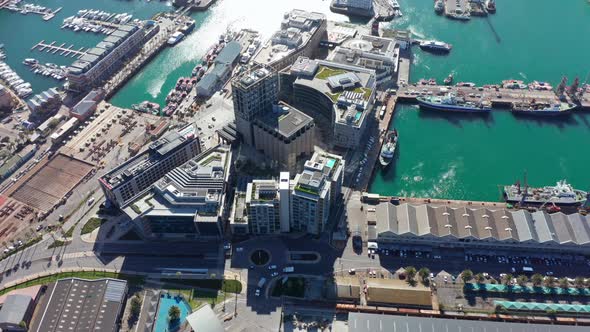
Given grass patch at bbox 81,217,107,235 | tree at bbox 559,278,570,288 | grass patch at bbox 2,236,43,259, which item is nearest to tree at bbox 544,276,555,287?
tree at bbox 559,278,570,288

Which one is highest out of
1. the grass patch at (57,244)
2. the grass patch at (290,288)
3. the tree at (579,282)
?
the tree at (579,282)

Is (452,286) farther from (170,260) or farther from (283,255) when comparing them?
(170,260)

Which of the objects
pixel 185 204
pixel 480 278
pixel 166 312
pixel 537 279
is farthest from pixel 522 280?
pixel 166 312

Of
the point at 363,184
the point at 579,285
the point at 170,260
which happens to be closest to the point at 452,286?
the point at 579,285

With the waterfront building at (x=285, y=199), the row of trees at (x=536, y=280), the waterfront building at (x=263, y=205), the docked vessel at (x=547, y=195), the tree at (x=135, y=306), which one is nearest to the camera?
the tree at (x=135, y=306)

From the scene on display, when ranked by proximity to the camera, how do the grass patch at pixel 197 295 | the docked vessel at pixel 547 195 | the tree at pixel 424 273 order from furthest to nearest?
the docked vessel at pixel 547 195 < the tree at pixel 424 273 < the grass patch at pixel 197 295

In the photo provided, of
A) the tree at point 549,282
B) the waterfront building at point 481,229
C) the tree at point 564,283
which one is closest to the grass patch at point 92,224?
the waterfront building at point 481,229

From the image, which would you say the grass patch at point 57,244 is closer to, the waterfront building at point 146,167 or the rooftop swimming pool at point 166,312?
the waterfront building at point 146,167
